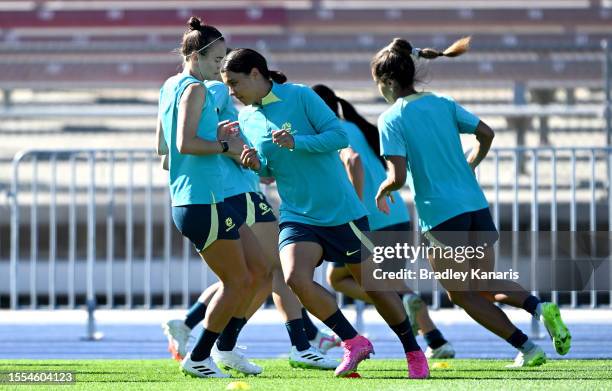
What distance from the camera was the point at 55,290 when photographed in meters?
8.99

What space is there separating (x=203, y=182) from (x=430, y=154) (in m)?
1.08

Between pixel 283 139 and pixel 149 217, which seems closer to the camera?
pixel 283 139

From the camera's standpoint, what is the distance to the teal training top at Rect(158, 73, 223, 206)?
523 centimetres

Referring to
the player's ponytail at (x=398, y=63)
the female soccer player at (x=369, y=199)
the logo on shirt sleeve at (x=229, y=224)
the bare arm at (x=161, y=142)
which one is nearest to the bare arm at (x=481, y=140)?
the player's ponytail at (x=398, y=63)

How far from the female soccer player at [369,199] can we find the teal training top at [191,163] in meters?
1.32

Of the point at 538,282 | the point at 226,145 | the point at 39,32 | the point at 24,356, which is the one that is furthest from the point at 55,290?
the point at 39,32

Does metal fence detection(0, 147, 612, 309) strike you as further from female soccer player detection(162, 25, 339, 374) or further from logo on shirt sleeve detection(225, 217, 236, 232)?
logo on shirt sleeve detection(225, 217, 236, 232)

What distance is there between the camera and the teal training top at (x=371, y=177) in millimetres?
6789

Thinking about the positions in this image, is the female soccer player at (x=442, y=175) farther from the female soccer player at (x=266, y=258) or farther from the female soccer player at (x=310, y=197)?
the female soccer player at (x=266, y=258)

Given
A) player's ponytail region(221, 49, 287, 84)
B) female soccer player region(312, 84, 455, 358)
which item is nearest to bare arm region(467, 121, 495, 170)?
female soccer player region(312, 84, 455, 358)

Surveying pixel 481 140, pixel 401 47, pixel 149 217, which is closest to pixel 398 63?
pixel 401 47

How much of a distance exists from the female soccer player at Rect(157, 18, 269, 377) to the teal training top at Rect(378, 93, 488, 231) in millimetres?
742

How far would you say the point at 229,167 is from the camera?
19.4ft

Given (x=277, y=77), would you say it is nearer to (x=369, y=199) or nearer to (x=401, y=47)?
(x=401, y=47)
